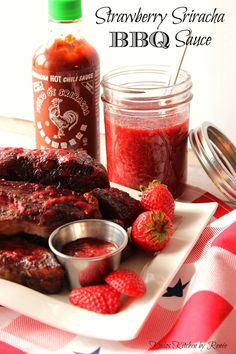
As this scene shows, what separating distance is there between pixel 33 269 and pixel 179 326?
1.06 feet

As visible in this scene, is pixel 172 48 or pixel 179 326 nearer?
pixel 179 326

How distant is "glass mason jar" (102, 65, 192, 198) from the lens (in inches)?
74.3

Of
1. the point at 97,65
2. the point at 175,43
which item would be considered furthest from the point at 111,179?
the point at 175,43

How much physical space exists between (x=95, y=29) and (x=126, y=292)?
4.12 ft

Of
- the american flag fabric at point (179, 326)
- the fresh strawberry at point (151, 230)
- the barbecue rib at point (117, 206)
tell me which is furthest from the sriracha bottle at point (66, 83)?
the american flag fabric at point (179, 326)

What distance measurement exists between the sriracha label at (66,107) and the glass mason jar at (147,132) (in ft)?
0.18

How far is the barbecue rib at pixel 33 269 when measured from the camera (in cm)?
139

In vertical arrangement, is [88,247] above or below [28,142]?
above

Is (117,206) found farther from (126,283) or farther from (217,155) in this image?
(217,155)

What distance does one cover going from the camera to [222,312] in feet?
4.30

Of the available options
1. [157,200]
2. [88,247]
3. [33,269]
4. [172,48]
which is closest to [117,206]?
[157,200]

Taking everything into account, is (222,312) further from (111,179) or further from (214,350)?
(111,179)

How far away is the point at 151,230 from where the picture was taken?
1511 millimetres

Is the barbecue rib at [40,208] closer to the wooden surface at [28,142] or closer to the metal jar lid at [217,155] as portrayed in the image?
the metal jar lid at [217,155]
